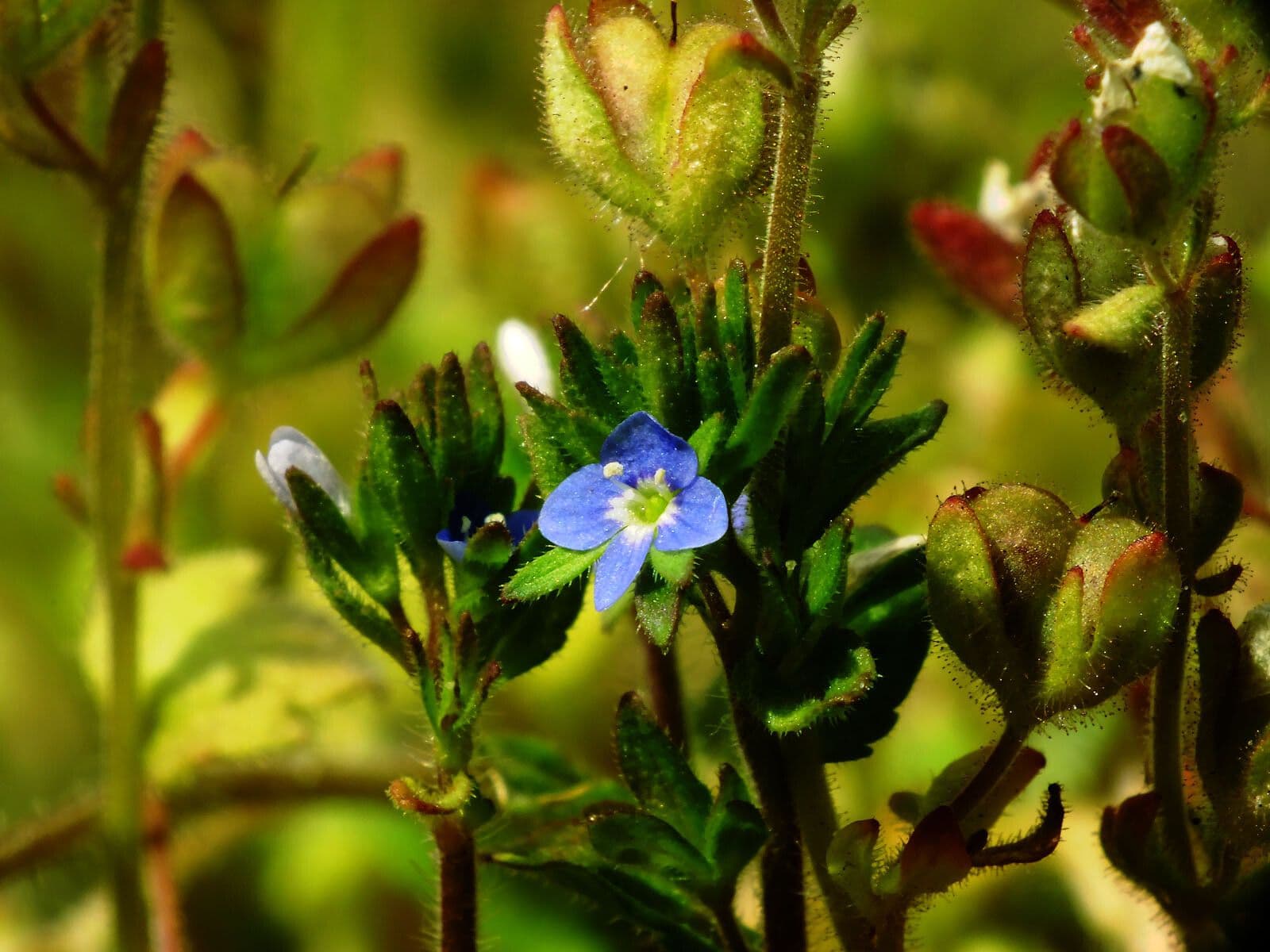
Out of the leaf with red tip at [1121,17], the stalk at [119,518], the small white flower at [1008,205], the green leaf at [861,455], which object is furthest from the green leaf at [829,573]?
the stalk at [119,518]

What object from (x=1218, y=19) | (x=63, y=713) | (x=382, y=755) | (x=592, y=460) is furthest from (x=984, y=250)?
(x=63, y=713)

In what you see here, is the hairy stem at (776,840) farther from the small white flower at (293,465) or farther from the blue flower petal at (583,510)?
the small white flower at (293,465)

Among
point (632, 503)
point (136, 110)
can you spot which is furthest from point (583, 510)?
point (136, 110)

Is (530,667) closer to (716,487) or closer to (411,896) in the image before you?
(716,487)

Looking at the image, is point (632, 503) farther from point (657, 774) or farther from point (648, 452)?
point (657, 774)

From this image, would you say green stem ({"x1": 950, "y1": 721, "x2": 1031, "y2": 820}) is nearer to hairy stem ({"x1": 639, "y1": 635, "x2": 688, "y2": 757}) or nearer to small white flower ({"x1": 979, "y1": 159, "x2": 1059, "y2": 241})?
hairy stem ({"x1": 639, "y1": 635, "x2": 688, "y2": 757})

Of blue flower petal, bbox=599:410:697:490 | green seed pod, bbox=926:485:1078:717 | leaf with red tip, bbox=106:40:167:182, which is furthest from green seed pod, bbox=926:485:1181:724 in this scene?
Answer: leaf with red tip, bbox=106:40:167:182
